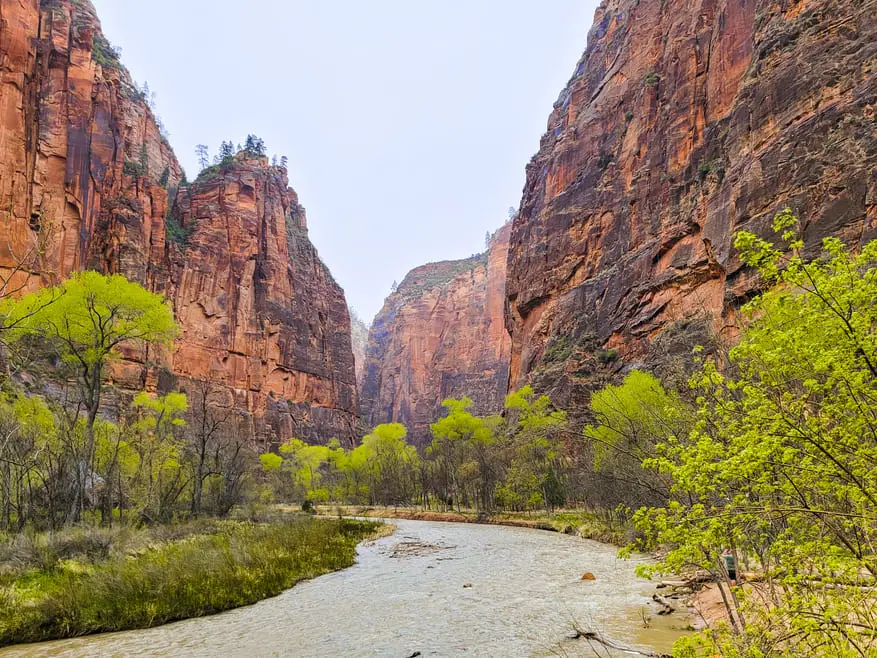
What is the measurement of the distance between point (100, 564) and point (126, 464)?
17.3 m

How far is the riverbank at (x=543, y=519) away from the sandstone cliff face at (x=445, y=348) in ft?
257

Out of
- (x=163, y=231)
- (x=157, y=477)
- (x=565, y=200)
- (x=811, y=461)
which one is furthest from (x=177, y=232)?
(x=811, y=461)

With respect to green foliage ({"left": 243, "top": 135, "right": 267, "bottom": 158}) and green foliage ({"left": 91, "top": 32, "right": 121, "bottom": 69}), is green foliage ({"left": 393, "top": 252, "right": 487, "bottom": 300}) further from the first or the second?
green foliage ({"left": 91, "top": 32, "right": 121, "bottom": 69})

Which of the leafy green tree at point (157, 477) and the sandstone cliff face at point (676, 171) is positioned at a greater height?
the sandstone cliff face at point (676, 171)

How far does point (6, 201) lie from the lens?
53.0 metres

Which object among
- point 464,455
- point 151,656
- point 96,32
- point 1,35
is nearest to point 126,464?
point 151,656

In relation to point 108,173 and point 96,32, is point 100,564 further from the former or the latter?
point 96,32

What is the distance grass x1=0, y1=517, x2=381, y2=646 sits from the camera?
414 inches

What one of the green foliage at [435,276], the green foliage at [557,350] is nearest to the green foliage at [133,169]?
the green foliage at [557,350]

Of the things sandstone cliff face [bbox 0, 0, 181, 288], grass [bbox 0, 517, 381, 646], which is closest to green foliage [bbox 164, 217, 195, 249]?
sandstone cliff face [bbox 0, 0, 181, 288]

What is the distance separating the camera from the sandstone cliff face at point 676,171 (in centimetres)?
3156

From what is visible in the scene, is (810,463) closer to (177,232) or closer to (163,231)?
(163,231)

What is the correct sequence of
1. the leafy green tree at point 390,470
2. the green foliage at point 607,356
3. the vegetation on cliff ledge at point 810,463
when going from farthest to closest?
the leafy green tree at point 390,470
the green foliage at point 607,356
the vegetation on cliff ledge at point 810,463

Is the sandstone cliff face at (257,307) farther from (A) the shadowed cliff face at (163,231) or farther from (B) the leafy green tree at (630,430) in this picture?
(B) the leafy green tree at (630,430)
